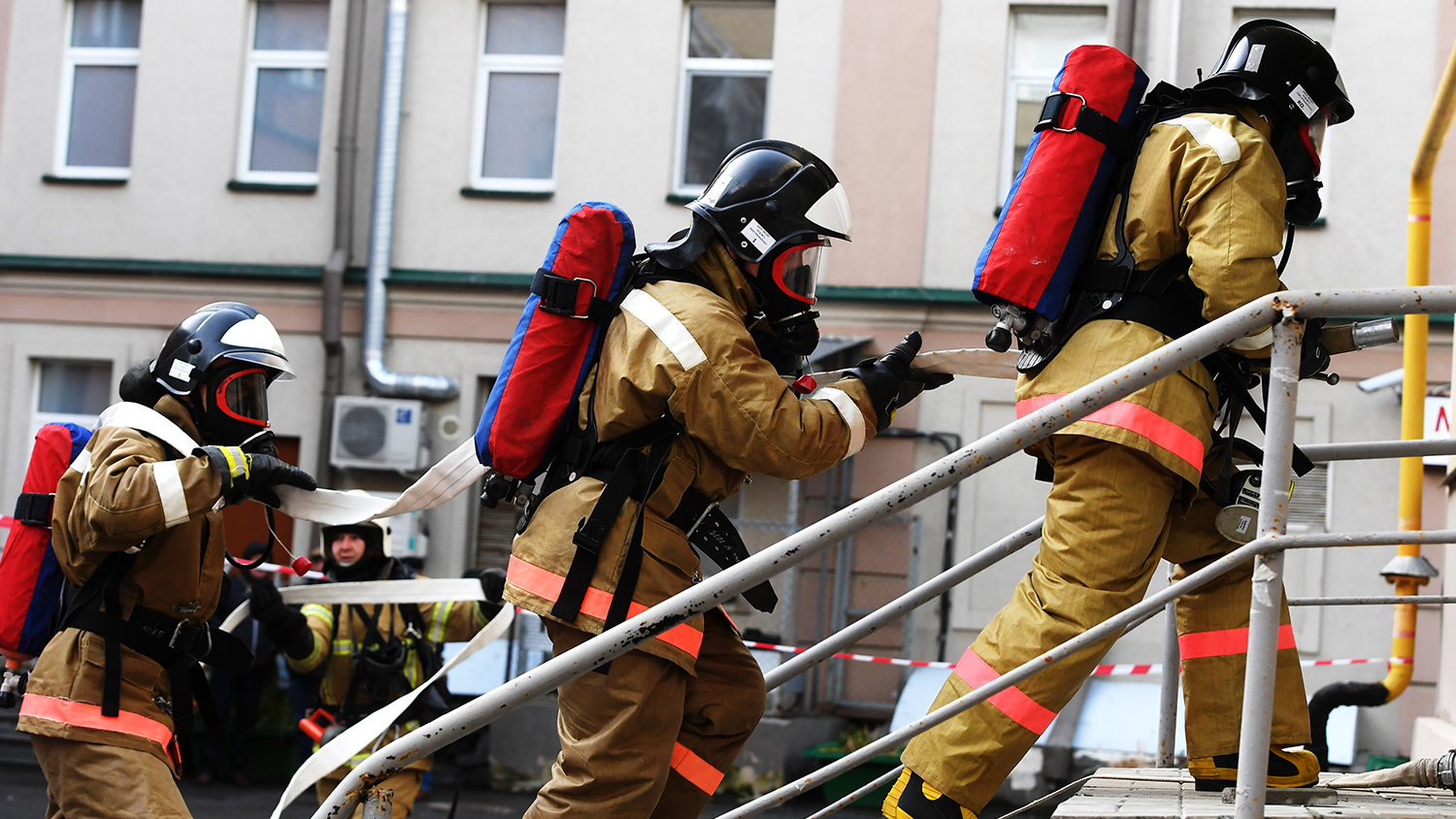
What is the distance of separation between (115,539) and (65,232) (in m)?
9.31

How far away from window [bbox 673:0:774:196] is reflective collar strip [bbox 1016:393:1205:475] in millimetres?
8842

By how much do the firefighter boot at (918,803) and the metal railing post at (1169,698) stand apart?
110 centimetres

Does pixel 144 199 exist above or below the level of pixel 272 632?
above

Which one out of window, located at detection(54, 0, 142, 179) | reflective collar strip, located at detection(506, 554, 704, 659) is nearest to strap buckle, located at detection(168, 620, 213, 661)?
reflective collar strip, located at detection(506, 554, 704, 659)

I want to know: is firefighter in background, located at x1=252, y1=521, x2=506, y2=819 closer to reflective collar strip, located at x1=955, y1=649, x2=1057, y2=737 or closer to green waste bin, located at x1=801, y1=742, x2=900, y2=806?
green waste bin, located at x1=801, y1=742, x2=900, y2=806

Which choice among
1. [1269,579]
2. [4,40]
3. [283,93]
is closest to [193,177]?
[283,93]

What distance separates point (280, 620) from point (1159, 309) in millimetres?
3922

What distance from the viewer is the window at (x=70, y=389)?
1202cm

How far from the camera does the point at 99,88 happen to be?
39.9 feet

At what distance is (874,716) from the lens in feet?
34.5

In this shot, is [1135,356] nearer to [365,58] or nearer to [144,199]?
[365,58]

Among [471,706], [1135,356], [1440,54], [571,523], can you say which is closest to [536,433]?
[571,523]

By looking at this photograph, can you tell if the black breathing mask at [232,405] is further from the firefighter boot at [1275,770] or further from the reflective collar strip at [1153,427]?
the firefighter boot at [1275,770]

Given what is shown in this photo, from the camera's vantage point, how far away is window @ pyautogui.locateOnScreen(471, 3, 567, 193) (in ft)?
38.1
